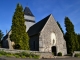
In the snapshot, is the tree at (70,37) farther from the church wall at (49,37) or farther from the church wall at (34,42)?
the church wall at (34,42)

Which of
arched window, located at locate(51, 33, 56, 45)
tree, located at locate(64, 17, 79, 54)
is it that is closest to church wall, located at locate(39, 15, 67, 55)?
arched window, located at locate(51, 33, 56, 45)

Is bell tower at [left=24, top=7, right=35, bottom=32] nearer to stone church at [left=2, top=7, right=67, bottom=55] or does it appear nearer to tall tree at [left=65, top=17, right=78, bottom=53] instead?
stone church at [left=2, top=7, right=67, bottom=55]

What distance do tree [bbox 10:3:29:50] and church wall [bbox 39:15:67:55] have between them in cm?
425

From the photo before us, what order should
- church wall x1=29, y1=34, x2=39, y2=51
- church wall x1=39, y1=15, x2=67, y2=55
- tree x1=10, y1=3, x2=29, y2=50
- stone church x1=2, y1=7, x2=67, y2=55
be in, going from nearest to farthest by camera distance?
tree x1=10, y1=3, x2=29, y2=50 → stone church x1=2, y1=7, x2=67, y2=55 → church wall x1=39, y1=15, x2=67, y2=55 → church wall x1=29, y1=34, x2=39, y2=51

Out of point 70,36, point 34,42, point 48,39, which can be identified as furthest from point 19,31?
point 70,36

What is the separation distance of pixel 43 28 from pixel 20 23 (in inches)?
215

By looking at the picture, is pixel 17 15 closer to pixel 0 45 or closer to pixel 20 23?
pixel 20 23

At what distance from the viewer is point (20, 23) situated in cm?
2781

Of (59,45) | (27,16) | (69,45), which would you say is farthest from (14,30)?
(27,16)

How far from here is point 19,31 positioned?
1061 inches

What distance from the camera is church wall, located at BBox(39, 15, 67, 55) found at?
30.2 m

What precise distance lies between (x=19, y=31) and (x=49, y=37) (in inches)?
300

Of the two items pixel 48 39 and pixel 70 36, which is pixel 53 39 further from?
pixel 70 36

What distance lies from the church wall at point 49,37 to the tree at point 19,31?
4.25 metres
